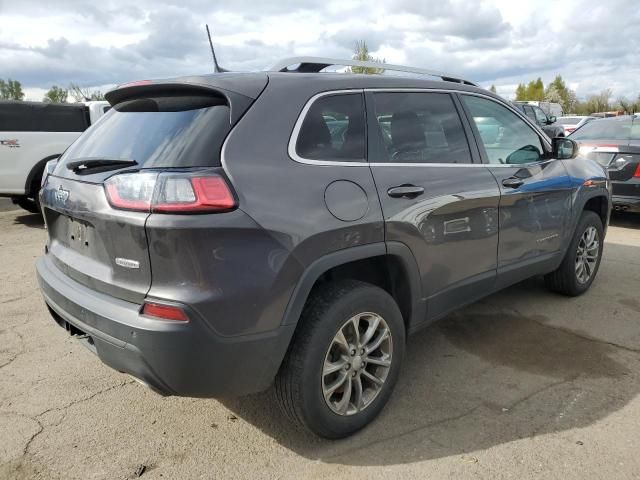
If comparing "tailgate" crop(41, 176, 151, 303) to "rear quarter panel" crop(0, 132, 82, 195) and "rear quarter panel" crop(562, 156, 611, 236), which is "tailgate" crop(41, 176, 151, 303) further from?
"rear quarter panel" crop(0, 132, 82, 195)

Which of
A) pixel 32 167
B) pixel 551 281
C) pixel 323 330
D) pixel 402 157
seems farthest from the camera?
pixel 32 167

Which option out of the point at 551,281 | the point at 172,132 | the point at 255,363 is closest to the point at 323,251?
the point at 255,363

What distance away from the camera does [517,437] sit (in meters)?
2.67

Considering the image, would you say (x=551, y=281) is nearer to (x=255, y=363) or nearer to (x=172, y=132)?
(x=255, y=363)

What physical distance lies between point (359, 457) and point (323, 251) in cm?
102

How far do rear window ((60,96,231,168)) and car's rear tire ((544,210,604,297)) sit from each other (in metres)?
3.37

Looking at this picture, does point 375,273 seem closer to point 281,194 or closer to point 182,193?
Result: point 281,194

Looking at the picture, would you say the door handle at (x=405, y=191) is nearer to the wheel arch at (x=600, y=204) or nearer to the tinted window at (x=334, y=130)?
the tinted window at (x=334, y=130)

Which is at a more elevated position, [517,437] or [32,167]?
[32,167]

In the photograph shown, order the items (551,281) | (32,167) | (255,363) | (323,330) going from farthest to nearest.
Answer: (32,167)
(551,281)
(323,330)
(255,363)

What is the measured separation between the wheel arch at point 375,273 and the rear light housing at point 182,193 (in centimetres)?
50

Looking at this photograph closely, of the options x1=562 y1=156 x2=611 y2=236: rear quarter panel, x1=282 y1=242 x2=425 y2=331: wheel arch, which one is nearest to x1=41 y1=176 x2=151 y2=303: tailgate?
x1=282 y1=242 x2=425 y2=331: wheel arch

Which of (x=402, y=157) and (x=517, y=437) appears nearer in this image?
(x=517, y=437)

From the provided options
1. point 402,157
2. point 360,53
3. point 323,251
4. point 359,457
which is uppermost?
point 360,53
